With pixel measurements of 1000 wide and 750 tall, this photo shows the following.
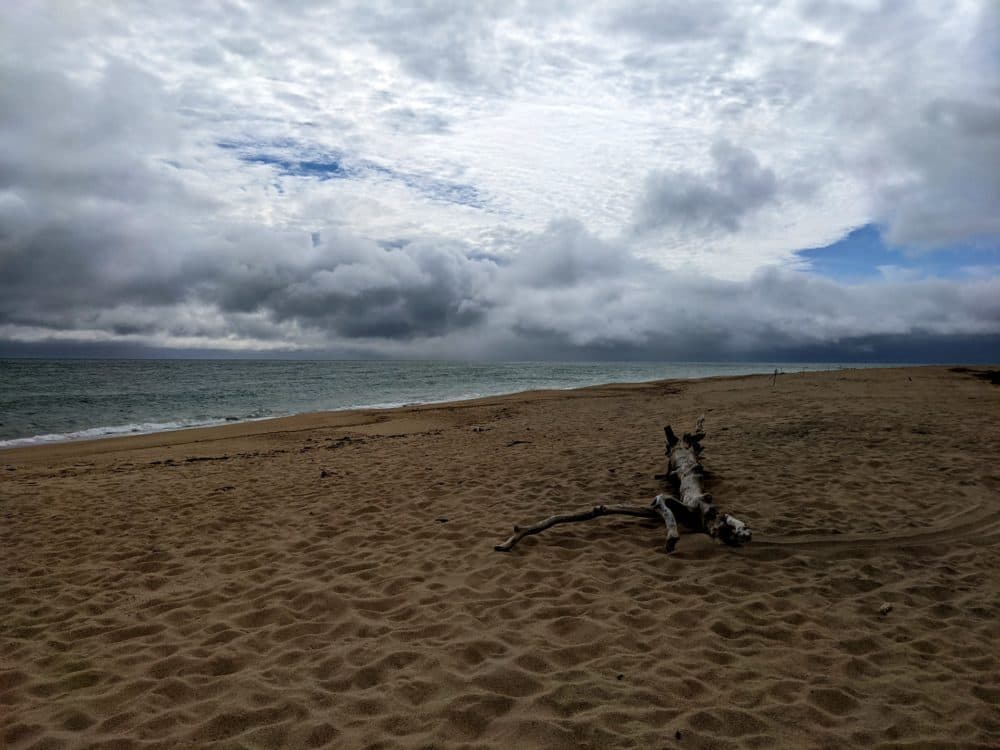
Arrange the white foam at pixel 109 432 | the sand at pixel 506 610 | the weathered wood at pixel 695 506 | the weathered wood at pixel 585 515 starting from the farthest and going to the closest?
the white foam at pixel 109 432
the weathered wood at pixel 585 515
the weathered wood at pixel 695 506
the sand at pixel 506 610

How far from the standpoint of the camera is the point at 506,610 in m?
4.85

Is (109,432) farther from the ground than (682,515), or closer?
closer

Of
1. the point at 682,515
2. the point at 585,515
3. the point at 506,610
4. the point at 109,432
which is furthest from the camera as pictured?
the point at 109,432

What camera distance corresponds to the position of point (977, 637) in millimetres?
4250

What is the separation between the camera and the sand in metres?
3.38

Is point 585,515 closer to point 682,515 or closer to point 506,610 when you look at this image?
point 682,515

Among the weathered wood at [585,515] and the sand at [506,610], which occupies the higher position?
the weathered wood at [585,515]

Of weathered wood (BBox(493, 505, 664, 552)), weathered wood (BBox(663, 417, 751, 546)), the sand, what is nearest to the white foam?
the sand

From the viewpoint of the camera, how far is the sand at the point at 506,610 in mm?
3383

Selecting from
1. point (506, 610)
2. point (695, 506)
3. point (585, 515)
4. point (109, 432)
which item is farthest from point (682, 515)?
point (109, 432)

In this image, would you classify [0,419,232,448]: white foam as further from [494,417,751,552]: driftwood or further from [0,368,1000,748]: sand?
[494,417,751,552]: driftwood

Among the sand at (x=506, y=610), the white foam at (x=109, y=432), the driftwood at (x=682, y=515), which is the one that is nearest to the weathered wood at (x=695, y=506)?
the driftwood at (x=682, y=515)

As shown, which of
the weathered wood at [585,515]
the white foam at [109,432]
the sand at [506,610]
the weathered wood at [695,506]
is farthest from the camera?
the white foam at [109,432]

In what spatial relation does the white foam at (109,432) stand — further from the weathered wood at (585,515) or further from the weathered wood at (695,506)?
the weathered wood at (695,506)
